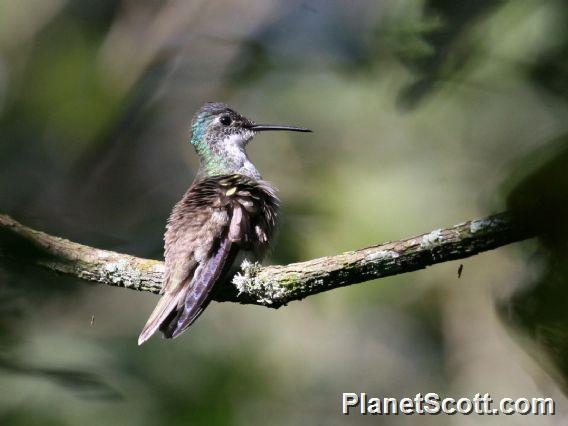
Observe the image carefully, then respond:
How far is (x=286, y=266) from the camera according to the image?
2.88m

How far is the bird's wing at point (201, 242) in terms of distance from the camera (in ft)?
10.6

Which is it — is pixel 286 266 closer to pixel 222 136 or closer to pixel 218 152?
pixel 218 152

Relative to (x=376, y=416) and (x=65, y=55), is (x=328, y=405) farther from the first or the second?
(x=65, y=55)

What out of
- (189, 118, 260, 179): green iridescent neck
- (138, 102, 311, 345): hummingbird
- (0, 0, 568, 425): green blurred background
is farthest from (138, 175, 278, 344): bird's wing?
(189, 118, 260, 179): green iridescent neck

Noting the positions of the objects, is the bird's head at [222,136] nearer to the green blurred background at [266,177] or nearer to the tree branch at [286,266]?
the green blurred background at [266,177]

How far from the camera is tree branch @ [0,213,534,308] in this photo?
184cm

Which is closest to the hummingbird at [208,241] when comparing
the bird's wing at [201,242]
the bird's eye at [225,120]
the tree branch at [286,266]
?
the bird's wing at [201,242]

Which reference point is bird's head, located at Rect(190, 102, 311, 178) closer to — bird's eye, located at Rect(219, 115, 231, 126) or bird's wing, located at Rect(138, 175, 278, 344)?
bird's eye, located at Rect(219, 115, 231, 126)

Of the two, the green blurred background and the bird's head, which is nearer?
the green blurred background

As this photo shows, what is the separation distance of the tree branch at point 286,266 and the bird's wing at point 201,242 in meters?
0.12

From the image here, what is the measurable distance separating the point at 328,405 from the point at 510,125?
8.00 feet

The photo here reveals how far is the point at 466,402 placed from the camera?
430 centimetres

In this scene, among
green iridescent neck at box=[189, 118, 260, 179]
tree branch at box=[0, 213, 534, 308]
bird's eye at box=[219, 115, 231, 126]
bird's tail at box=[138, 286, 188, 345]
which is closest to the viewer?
tree branch at box=[0, 213, 534, 308]

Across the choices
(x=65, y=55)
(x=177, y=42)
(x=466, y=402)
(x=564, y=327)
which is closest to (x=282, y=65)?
(x=177, y=42)
